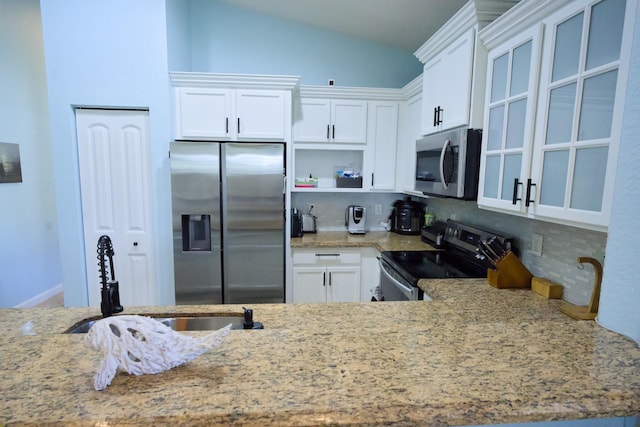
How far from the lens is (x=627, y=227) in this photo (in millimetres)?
919

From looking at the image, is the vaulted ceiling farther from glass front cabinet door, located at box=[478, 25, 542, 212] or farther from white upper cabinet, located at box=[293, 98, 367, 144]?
glass front cabinet door, located at box=[478, 25, 542, 212]

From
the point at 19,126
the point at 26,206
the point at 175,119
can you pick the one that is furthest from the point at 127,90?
the point at 26,206

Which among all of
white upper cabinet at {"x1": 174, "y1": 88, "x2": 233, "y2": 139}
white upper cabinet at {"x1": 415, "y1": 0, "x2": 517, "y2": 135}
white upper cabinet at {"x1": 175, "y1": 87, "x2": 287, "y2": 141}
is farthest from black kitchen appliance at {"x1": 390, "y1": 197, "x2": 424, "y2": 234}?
white upper cabinet at {"x1": 174, "y1": 88, "x2": 233, "y2": 139}

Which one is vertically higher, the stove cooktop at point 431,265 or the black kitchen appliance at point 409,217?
the black kitchen appliance at point 409,217

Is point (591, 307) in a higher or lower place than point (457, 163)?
lower

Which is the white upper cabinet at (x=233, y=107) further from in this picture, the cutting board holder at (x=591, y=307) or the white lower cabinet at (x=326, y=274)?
the cutting board holder at (x=591, y=307)

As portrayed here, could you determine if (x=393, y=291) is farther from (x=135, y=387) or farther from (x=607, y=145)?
(x=135, y=387)

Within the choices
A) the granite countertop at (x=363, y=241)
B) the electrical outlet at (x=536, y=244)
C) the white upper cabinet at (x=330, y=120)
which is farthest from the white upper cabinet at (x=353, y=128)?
the electrical outlet at (x=536, y=244)

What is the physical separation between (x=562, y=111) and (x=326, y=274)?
2.14 m

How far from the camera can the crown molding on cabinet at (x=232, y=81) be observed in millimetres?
2701

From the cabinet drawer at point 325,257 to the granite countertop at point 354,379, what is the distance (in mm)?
1878

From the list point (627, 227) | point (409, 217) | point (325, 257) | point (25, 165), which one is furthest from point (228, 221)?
point (25, 165)

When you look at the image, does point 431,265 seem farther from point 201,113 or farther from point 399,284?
point 201,113

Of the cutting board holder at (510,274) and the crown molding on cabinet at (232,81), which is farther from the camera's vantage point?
the crown molding on cabinet at (232,81)
